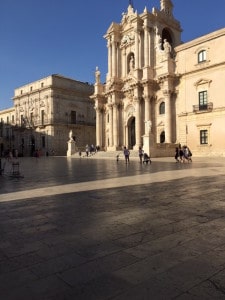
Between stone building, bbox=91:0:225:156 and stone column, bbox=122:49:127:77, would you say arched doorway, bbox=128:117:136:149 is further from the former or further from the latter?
stone column, bbox=122:49:127:77

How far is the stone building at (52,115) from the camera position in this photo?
5172 cm

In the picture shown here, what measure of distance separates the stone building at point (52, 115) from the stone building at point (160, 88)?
9.65m

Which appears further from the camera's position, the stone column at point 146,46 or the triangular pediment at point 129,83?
the triangular pediment at point 129,83

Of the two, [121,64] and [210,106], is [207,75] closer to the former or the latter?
[210,106]

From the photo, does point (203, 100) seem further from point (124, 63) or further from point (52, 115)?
point (52, 115)

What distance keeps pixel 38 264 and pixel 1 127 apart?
6746 centimetres

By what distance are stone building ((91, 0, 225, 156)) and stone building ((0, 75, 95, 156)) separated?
380 inches

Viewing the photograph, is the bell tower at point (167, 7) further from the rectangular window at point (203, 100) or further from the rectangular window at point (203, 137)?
the rectangular window at point (203, 137)

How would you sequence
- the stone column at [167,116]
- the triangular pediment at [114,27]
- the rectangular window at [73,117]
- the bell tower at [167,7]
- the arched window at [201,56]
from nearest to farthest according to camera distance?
the arched window at [201,56], the stone column at [167,116], the bell tower at [167,7], the triangular pediment at [114,27], the rectangular window at [73,117]

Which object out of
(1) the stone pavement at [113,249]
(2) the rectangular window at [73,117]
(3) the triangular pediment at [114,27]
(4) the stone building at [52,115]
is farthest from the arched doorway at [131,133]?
A: (1) the stone pavement at [113,249]

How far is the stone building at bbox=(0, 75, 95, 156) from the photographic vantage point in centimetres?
5172

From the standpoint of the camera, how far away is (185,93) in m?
34.7

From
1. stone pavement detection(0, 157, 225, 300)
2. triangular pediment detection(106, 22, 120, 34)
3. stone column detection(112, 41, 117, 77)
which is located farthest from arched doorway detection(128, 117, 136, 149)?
stone pavement detection(0, 157, 225, 300)

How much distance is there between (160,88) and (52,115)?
21335 mm
